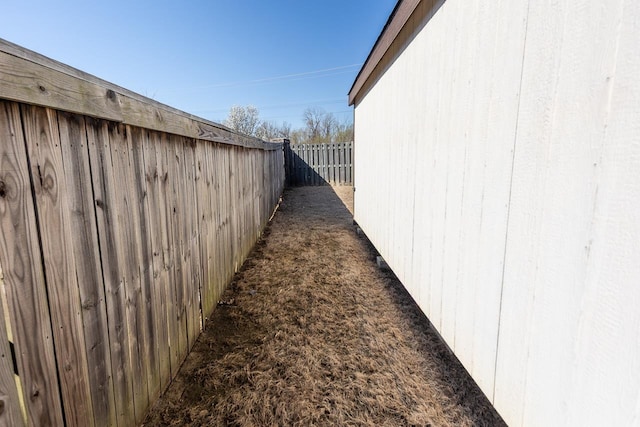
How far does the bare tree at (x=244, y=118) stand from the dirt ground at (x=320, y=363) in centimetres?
2107

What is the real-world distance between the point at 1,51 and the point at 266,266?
3185 millimetres

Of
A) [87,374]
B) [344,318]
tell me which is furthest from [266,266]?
[87,374]

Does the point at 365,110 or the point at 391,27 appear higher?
the point at 391,27

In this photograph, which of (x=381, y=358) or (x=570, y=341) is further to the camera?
(x=381, y=358)

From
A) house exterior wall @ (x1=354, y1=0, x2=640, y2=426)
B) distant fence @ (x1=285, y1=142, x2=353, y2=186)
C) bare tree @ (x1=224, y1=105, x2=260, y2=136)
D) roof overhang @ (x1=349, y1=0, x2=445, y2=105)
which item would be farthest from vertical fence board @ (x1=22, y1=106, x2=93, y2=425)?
bare tree @ (x1=224, y1=105, x2=260, y2=136)

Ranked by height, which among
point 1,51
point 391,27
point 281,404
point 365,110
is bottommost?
point 281,404

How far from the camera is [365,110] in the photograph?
4516mm

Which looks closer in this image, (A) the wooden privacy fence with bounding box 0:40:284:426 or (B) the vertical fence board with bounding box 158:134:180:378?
(A) the wooden privacy fence with bounding box 0:40:284:426

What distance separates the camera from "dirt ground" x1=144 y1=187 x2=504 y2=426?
5.09 feet

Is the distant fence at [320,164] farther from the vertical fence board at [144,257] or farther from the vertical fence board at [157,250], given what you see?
the vertical fence board at [144,257]

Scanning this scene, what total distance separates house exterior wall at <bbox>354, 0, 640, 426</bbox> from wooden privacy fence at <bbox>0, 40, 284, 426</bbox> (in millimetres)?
1544

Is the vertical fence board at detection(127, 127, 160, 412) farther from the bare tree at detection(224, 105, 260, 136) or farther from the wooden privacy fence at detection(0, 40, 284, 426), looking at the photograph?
the bare tree at detection(224, 105, 260, 136)

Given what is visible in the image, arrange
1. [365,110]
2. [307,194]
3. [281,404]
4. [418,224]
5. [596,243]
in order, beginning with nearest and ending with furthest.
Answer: [596,243], [281,404], [418,224], [365,110], [307,194]

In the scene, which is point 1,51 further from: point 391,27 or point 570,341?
point 391,27
